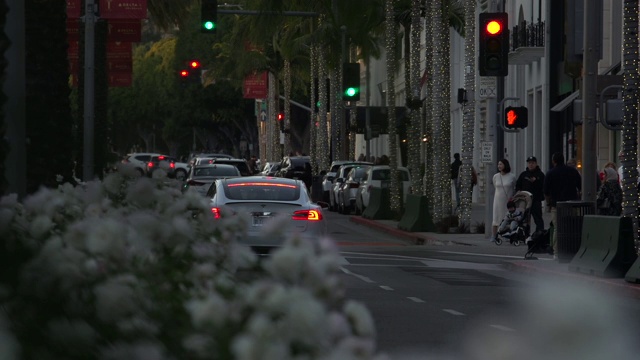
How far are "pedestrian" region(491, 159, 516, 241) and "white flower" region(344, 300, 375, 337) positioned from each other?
27.1 metres

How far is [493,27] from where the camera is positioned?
28.2 meters

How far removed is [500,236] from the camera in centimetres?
3111

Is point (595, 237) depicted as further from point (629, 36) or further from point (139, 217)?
point (139, 217)

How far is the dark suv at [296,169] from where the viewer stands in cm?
6222

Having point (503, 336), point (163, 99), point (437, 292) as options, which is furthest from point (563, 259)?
point (163, 99)

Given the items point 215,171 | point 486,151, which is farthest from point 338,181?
point 486,151

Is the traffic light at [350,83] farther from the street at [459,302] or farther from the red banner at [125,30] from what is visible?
the street at [459,302]

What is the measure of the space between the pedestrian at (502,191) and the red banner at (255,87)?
203 feet

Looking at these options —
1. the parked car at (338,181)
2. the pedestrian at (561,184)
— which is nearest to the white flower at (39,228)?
the pedestrian at (561,184)

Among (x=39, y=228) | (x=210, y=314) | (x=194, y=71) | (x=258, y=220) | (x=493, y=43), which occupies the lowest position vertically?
(x=258, y=220)

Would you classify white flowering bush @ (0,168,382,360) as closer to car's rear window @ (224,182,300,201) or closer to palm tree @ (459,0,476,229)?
car's rear window @ (224,182,300,201)

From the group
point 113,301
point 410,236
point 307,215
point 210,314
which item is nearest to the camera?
point 210,314

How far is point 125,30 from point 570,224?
27111 millimetres

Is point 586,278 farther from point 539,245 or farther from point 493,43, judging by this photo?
point 493,43
